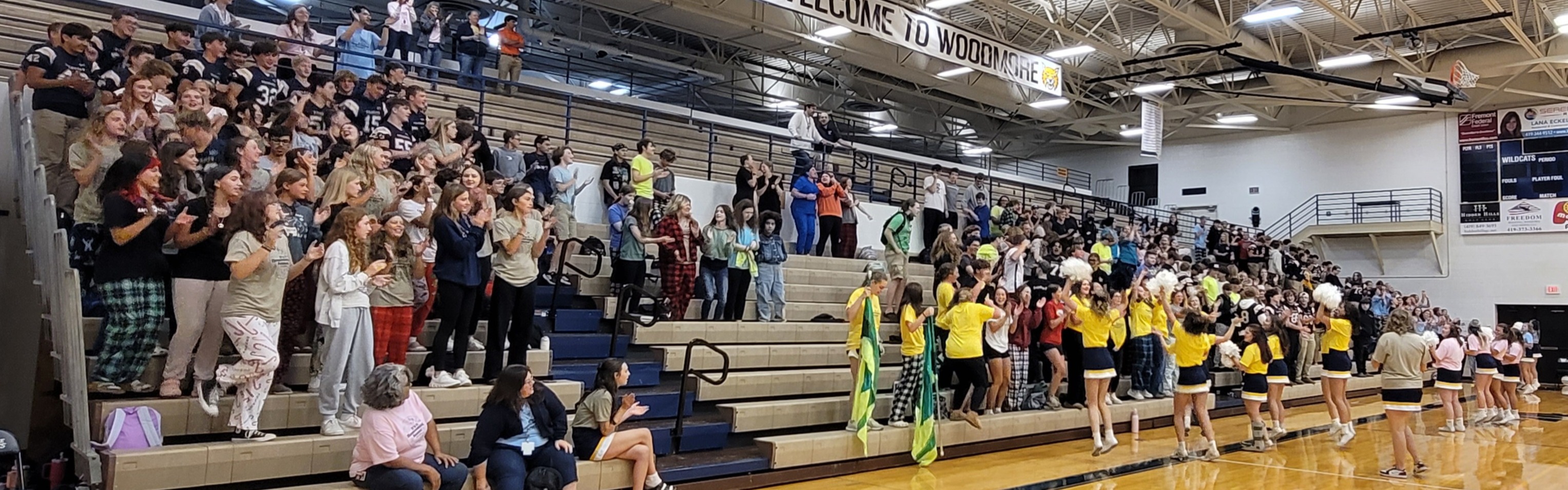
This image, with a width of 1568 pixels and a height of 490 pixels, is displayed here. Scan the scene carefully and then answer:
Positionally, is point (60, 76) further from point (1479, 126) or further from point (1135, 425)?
point (1479, 126)

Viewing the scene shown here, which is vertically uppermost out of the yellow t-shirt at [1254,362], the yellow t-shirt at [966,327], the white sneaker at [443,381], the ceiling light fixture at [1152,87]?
the ceiling light fixture at [1152,87]

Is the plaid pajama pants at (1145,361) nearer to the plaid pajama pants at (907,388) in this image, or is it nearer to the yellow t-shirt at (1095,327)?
the yellow t-shirt at (1095,327)

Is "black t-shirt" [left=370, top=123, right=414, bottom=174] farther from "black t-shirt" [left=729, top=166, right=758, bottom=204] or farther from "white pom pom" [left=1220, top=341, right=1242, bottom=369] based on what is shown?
"white pom pom" [left=1220, top=341, right=1242, bottom=369]

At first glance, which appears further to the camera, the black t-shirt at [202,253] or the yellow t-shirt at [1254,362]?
the yellow t-shirt at [1254,362]

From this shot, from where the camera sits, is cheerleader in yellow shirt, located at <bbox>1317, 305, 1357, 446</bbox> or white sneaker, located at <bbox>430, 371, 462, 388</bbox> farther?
cheerleader in yellow shirt, located at <bbox>1317, 305, 1357, 446</bbox>

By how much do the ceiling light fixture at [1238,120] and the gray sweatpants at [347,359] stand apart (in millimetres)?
21488

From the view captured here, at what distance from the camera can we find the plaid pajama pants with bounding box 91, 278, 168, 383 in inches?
186

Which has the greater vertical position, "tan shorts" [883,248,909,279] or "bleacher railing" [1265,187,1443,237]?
"bleacher railing" [1265,187,1443,237]

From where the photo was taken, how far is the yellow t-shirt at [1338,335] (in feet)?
29.3

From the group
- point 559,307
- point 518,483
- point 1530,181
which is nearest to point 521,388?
point 518,483

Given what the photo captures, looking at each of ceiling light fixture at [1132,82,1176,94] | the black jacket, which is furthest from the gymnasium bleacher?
ceiling light fixture at [1132,82,1176,94]

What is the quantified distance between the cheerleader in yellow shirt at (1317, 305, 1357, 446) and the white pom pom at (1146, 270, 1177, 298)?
4.53ft

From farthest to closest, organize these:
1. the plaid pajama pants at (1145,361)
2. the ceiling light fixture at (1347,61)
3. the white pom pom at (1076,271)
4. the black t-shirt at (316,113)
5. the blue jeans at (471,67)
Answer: the ceiling light fixture at (1347,61) < the blue jeans at (471,67) < the plaid pajama pants at (1145,361) < the white pom pom at (1076,271) < the black t-shirt at (316,113)

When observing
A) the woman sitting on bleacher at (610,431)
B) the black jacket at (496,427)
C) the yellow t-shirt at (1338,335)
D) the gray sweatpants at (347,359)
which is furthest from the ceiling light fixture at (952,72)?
the gray sweatpants at (347,359)
